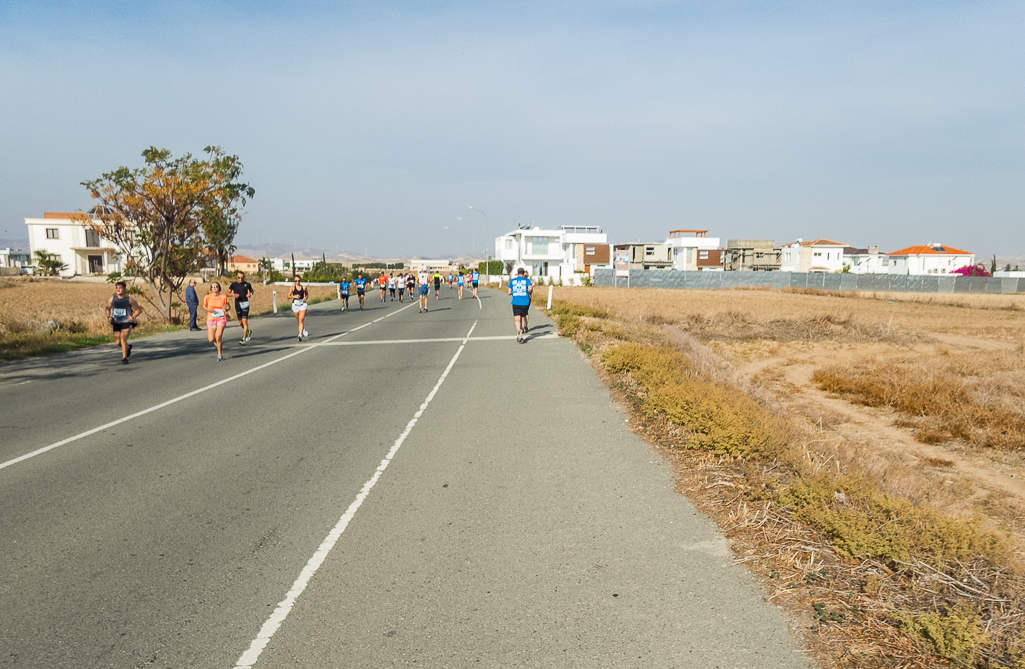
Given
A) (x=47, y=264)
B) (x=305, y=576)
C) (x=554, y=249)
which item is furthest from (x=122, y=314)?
(x=554, y=249)

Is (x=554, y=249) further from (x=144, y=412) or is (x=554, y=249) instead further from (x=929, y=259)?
(x=144, y=412)

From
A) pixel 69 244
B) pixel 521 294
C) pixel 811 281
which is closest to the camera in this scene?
pixel 521 294

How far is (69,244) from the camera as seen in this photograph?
8056cm

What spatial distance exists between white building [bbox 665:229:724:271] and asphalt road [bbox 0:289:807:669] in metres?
102

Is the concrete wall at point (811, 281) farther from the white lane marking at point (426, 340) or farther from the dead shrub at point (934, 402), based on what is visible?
the dead shrub at point (934, 402)

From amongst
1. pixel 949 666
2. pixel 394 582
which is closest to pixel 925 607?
pixel 949 666

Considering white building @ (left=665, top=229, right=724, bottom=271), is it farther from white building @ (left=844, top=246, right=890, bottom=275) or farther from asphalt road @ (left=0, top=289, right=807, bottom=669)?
asphalt road @ (left=0, top=289, right=807, bottom=669)

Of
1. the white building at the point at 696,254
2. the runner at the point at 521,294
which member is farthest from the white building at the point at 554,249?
the runner at the point at 521,294

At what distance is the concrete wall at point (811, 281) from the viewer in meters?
60.5

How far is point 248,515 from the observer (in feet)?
16.8

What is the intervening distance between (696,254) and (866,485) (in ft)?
348

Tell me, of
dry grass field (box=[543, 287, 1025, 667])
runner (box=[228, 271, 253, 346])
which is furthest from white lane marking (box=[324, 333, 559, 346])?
runner (box=[228, 271, 253, 346])

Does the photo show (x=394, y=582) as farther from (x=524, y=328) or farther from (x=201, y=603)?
(x=524, y=328)

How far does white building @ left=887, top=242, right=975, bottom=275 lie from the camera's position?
116m
